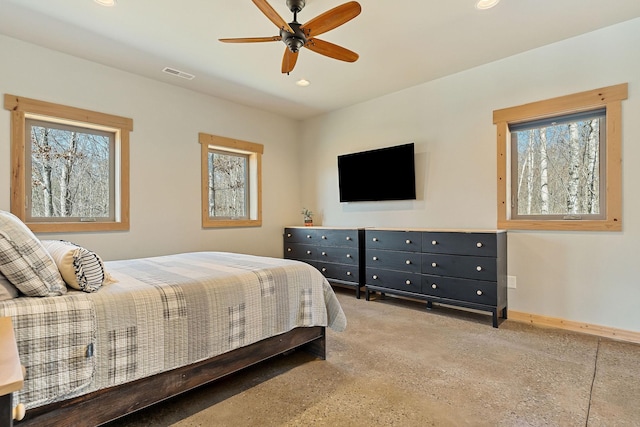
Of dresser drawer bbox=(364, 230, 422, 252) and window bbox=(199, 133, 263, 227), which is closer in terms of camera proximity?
dresser drawer bbox=(364, 230, 422, 252)

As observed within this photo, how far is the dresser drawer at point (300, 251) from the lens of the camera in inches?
186

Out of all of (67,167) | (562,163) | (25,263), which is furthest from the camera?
(67,167)

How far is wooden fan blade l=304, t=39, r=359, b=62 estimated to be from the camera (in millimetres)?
2453

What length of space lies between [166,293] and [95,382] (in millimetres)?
461

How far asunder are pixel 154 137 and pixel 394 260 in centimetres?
319

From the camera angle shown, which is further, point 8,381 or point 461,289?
point 461,289

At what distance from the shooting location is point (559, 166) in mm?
3256

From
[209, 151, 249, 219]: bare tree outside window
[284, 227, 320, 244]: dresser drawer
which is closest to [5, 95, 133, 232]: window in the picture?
[209, 151, 249, 219]: bare tree outside window

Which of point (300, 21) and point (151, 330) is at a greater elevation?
point (300, 21)

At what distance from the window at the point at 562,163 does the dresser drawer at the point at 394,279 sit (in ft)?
3.60

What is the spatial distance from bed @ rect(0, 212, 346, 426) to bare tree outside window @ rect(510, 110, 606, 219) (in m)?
2.51

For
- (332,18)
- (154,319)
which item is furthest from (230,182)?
(154,319)

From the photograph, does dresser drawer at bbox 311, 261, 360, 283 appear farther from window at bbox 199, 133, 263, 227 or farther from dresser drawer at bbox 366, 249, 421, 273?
window at bbox 199, 133, 263, 227

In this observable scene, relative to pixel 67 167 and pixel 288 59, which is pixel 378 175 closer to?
pixel 288 59
